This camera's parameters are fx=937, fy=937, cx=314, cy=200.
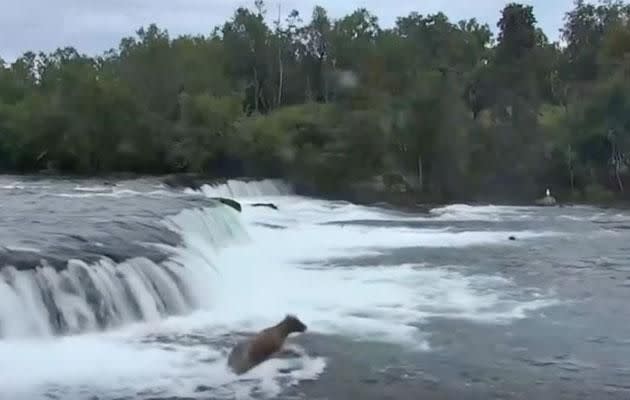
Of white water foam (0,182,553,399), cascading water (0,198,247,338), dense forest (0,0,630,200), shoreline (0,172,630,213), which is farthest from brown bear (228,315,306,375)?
dense forest (0,0,630,200)

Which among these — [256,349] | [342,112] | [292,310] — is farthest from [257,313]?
[342,112]

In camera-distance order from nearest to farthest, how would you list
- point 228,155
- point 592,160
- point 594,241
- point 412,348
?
1. point 412,348
2. point 594,241
3. point 592,160
4. point 228,155

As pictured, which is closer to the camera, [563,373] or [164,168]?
[563,373]

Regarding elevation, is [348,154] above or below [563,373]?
above

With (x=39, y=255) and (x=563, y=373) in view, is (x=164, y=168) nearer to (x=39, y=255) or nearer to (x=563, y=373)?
(x=39, y=255)

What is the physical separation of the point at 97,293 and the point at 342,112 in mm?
30206

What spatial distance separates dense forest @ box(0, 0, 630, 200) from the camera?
38.3 meters

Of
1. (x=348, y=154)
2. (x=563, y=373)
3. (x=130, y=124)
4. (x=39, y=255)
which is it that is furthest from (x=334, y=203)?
(x=563, y=373)

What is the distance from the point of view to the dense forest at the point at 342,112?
3831cm

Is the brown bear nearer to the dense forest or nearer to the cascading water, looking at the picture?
the cascading water

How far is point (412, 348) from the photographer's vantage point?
10.6 meters

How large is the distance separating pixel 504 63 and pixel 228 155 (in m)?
15.3

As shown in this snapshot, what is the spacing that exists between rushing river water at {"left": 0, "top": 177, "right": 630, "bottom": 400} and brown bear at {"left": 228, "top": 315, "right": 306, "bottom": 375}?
138 millimetres

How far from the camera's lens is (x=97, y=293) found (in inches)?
463
